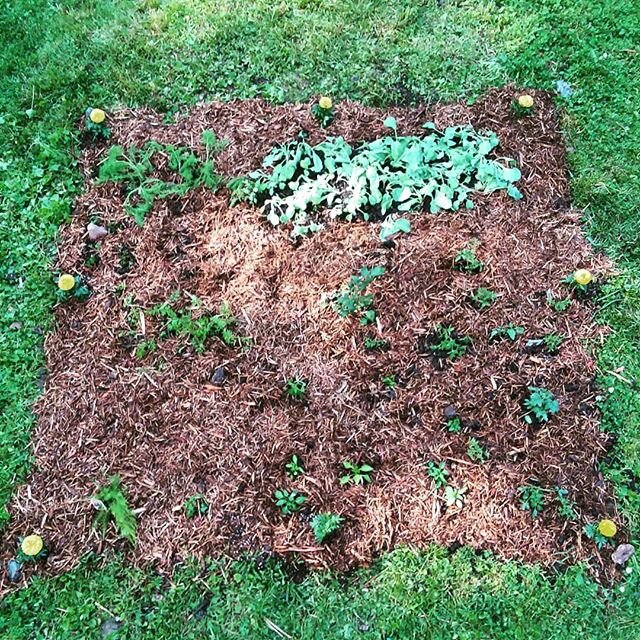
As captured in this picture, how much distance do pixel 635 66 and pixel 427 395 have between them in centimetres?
255

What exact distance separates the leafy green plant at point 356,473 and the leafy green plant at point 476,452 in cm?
42

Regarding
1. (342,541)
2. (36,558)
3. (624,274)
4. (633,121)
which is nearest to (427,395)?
(342,541)

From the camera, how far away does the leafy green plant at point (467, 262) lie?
120 inches

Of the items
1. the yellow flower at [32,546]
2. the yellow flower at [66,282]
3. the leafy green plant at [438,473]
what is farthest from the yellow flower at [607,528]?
the yellow flower at [66,282]

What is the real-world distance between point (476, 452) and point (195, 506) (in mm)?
1165

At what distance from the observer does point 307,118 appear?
3531mm

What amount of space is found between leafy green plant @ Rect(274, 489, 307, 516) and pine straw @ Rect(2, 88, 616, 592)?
4cm

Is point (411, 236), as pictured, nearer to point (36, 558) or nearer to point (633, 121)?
point (633, 121)

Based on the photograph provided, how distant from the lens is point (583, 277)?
2.97 m

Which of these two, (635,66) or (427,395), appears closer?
(427,395)

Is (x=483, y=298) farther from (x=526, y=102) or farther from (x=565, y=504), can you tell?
(x=526, y=102)

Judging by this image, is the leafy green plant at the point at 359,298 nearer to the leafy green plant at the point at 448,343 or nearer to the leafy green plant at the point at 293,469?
the leafy green plant at the point at 448,343

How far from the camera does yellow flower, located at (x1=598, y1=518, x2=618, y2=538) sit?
95.7 inches

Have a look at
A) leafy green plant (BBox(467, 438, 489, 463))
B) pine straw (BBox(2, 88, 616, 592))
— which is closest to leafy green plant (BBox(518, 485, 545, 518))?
pine straw (BBox(2, 88, 616, 592))
